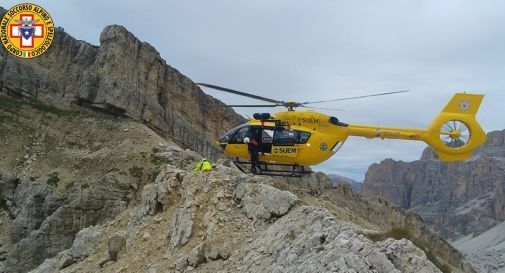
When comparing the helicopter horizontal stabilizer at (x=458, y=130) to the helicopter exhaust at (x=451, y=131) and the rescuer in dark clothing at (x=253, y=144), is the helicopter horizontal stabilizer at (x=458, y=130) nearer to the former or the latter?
the helicopter exhaust at (x=451, y=131)

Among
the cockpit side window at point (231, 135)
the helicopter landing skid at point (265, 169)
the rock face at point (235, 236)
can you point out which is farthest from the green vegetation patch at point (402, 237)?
the cockpit side window at point (231, 135)

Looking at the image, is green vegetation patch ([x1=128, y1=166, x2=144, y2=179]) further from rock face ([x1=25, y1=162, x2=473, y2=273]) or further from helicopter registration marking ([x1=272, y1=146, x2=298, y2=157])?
helicopter registration marking ([x1=272, y1=146, x2=298, y2=157])

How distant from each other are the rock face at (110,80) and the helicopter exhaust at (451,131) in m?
35.5

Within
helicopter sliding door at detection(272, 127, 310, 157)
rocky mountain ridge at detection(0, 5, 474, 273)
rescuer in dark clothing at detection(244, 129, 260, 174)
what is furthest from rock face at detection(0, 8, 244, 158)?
helicopter sliding door at detection(272, 127, 310, 157)

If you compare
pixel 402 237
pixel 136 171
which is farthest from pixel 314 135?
pixel 136 171

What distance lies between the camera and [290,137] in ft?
61.0

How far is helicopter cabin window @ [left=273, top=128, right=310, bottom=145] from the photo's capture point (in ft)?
60.8

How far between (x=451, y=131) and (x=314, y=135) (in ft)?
17.6

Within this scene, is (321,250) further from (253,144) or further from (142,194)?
(142,194)

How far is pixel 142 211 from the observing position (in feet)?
56.1

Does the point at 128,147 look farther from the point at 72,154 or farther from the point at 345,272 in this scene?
the point at 345,272

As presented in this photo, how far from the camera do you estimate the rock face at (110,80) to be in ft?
163

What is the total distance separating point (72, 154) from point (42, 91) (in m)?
11.7

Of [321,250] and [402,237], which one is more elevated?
[321,250]
